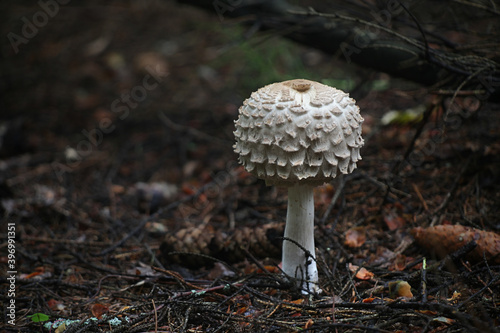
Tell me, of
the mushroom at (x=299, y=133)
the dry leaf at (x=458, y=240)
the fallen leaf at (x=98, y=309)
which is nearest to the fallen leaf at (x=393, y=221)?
the dry leaf at (x=458, y=240)

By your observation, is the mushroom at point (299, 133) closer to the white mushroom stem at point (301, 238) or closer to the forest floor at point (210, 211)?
the white mushroom stem at point (301, 238)

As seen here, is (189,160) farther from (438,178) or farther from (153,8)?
(153,8)

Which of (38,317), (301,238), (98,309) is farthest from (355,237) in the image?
(38,317)

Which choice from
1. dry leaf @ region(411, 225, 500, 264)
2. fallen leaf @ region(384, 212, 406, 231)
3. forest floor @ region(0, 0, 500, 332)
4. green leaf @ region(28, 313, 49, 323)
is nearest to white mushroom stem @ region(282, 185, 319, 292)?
forest floor @ region(0, 0, 500, 332)

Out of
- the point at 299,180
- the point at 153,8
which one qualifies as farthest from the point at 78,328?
the point at 153,8

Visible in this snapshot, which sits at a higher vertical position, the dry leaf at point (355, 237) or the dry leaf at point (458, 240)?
the dry leaf at point (458, 240)

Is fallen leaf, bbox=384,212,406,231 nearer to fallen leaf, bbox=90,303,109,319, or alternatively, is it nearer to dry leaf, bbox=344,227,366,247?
dry leaf, bbox=344,227,366,247

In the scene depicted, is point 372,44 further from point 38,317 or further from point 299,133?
point 38,317

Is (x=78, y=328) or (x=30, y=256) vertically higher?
(x=78, y=328)
